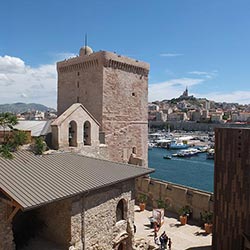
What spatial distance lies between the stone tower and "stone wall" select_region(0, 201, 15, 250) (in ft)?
39.0

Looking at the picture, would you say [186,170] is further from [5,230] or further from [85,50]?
[5,230]

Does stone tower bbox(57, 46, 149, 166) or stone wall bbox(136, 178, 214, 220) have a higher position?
stone tower bbox(57, 46, 149, 166)

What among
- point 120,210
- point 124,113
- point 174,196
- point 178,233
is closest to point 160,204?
point 174,196

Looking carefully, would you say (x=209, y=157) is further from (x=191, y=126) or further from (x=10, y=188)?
(x=191, y=126)

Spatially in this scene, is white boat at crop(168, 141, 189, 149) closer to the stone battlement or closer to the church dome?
the stone battlement

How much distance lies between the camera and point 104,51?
2209 cm

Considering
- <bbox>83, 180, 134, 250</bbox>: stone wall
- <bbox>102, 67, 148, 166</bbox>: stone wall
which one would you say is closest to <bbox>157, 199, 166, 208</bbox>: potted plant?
<bbox>102, 67, 148, 166</bbox>: stone wall

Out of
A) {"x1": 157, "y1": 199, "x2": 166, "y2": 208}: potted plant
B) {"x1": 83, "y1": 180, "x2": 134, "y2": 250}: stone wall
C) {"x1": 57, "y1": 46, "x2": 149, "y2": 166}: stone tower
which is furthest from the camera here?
{"x1": 57, "y1": 46, "x2": 149, "y2": 166}: stone tower

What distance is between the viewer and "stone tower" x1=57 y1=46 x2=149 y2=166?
73.6 ft

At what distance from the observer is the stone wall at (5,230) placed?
10273 mm

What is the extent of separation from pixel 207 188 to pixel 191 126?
10309 cm

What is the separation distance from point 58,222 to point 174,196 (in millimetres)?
11053

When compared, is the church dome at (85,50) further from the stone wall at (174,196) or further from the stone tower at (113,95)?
the stone wall at (174,196)

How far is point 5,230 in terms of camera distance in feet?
34.0
